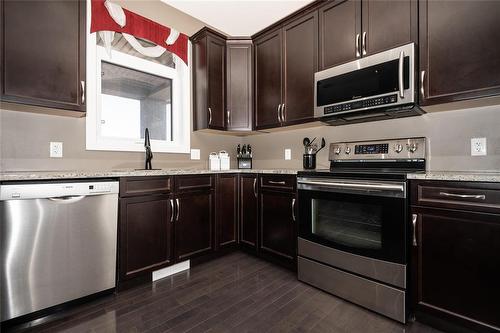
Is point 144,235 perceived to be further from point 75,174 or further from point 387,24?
point 387,24

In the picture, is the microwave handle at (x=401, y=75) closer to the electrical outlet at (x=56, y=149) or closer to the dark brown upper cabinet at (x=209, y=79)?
the dark brown upper cabinet at (x=209, y=79)

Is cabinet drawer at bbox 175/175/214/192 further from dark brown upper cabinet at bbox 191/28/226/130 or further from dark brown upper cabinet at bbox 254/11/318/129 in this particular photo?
dark brown upper cabinet at bbox 254/11/318/129

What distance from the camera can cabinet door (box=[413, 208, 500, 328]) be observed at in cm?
130

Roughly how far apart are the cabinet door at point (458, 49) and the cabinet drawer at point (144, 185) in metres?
2.13

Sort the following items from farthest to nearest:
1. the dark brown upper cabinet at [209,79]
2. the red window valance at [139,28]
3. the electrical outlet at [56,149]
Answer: the dark brown upper cabinet at [209,79]
the red window valance at [139,28]
the electrical outlet at [56,149]

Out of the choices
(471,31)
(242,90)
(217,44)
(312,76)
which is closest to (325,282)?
(312,76)

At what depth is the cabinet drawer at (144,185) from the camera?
74.1 inches

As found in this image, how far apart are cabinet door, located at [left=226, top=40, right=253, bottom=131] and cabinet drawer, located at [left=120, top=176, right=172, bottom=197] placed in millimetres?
1135

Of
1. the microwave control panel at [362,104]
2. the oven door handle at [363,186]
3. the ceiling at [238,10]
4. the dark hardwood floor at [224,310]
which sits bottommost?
the dark hardwood floor at [224,310]

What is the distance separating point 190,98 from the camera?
2969mm

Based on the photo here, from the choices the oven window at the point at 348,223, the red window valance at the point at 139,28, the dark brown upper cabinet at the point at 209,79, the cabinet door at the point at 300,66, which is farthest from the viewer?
the dark brown upper cabinet at the point at 209,79

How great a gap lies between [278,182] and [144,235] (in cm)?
127

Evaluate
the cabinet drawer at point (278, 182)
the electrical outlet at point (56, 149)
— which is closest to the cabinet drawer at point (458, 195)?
the cabinet drawer at point (278, 182)

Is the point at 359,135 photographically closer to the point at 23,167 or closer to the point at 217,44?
the point at 217,44
